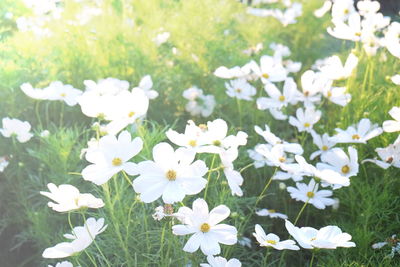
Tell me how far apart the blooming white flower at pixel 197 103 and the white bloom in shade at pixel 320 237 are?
3.77ft

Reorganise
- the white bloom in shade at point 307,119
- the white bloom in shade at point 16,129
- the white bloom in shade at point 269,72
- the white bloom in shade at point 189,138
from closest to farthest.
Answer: the white bloom in shade at point 189,138
the white bloom in shade at point 16,129
the white bloom in shade at point 307,119
the white bloom in shade at point 269,72

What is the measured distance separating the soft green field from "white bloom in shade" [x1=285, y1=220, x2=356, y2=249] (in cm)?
23

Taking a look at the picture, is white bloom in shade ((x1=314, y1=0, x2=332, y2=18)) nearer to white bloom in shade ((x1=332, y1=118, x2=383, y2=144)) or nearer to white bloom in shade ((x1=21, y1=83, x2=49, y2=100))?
white bloom in shade ((x1=332, y1=118, x2=383, y2=144))

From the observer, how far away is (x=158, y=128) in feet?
5.75

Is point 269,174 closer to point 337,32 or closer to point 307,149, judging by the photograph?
point 307,149

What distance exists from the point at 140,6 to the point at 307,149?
1.59 metres

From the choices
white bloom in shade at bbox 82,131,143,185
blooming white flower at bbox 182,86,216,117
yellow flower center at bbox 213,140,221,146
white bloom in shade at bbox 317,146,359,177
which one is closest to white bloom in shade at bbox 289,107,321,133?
white bloom in shade at bbox 317,146,359,177

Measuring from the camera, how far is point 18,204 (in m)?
1.87

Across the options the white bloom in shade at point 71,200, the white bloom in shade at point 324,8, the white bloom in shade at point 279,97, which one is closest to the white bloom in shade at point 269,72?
the white bloom in shade at point 279,97

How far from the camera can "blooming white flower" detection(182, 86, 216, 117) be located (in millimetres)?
2221

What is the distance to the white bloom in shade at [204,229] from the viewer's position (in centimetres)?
105

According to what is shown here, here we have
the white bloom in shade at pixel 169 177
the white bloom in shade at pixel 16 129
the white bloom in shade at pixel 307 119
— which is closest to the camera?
the white bloom in shade at pixel 169 177

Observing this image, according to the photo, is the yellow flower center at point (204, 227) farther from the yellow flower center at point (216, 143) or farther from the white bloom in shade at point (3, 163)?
the white bloom in shade at point (3, 163)


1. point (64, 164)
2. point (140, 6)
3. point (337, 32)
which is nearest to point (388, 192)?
point (337, 32)
